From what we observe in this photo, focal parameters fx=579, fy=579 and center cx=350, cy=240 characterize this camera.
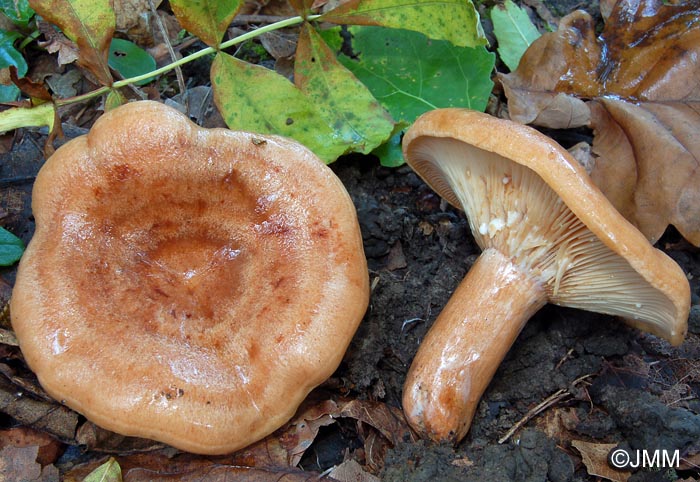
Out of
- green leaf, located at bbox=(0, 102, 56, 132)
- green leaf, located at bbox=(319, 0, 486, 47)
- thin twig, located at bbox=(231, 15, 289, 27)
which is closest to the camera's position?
green leaf, located at bbox=(0, 102, 56, 132)

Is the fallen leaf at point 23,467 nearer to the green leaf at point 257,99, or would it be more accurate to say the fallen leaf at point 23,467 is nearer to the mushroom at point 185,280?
the mushroom at point 185,280

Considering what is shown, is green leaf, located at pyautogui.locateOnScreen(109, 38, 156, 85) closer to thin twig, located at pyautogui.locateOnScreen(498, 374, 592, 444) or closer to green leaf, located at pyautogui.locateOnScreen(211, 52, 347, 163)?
green leaf, located at pyautogui.locateOnScreen(211, 52, 347, 163)

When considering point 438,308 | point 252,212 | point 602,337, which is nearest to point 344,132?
point 252,212

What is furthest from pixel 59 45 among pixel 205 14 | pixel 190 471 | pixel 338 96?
pixel 190 471

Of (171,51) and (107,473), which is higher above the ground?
(171,51)

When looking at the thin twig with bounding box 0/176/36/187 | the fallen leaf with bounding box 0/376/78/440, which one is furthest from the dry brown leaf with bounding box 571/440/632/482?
the thin twig with bounding box 0/176/36/187

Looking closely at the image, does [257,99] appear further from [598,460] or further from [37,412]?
[598,460]
